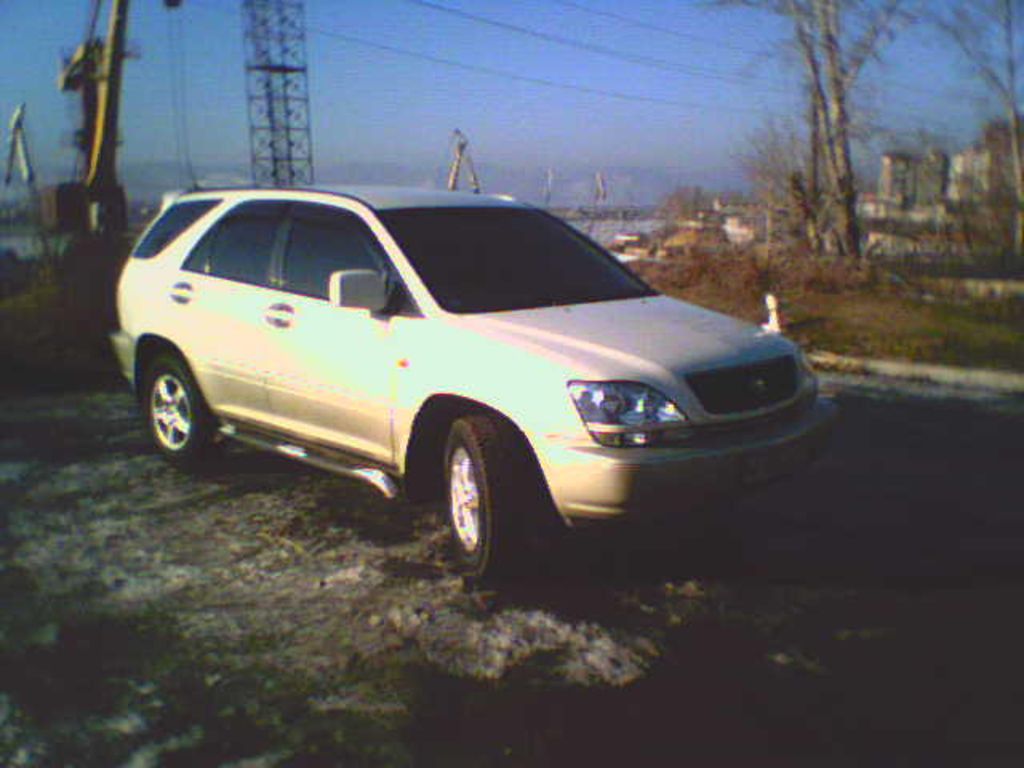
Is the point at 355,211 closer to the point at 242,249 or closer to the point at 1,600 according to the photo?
the point at 242,249

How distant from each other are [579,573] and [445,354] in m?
1.22

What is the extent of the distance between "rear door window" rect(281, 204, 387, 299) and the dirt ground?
1.34 meters

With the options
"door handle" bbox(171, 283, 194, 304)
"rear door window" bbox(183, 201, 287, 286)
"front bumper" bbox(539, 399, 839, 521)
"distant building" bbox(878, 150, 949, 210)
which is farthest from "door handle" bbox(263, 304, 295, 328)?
"distant building" bbox(878, 150, 949, 210)

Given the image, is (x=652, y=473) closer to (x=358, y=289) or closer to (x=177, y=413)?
(x=358, y=289)

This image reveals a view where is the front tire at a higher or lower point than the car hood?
lower

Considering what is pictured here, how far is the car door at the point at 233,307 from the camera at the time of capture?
5.44 m

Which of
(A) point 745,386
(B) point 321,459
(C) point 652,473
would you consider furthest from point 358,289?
(A) point 745,386

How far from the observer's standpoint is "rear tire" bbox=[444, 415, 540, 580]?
4.07 metres

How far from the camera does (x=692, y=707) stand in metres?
3.23

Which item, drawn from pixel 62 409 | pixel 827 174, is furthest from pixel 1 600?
pixel 827 174

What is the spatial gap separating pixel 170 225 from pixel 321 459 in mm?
2423

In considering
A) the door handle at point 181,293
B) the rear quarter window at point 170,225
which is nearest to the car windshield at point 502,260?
the door handle at point 181,293

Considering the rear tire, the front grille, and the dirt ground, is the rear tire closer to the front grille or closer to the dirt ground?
the dirt ground

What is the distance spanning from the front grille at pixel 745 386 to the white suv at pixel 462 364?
0.03 ft
